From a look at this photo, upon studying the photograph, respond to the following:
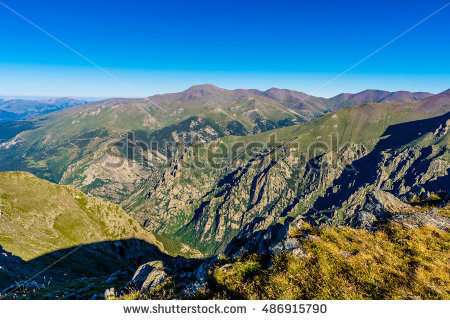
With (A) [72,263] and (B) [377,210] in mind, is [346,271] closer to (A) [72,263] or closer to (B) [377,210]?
(B) [377,210]


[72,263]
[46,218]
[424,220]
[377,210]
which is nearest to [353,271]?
[424,220]

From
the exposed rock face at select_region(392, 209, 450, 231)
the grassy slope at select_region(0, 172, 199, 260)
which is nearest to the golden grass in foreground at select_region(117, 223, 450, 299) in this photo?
the exposed rock face at select_region(392, 209, 450, 231)

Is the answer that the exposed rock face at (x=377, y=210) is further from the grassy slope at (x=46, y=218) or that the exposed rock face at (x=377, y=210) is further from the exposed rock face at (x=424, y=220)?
the grassy slope at (x=46, y=218)

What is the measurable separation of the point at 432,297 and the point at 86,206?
20430cm


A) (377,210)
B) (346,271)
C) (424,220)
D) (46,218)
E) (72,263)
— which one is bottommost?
(72,263)

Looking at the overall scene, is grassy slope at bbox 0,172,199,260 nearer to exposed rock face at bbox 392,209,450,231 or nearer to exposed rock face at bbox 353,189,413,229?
exposed rock face at bbox 353,189,413,229

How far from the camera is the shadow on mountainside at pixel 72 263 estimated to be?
208 feet

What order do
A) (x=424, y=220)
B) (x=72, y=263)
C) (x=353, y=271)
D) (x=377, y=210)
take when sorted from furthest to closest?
(x=72, y=263)
(x=377, y=210)
(x=424, y=220)
(x=353, y=271)

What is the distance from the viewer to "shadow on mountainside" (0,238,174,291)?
6334 centimetres

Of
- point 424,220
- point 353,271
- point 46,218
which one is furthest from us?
point 46,218

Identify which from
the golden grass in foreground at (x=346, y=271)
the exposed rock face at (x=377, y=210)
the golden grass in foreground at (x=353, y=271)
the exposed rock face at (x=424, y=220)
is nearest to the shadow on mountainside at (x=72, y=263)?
the golden grass in foreground at (x=346, y=271)

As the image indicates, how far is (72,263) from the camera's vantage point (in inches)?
3878

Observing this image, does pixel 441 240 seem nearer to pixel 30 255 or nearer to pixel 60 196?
pixel 30 255
